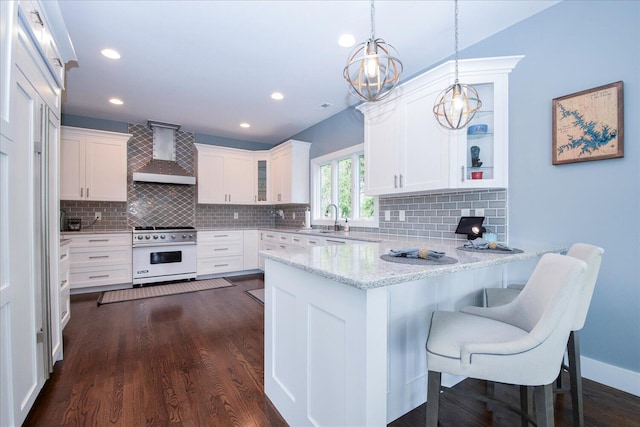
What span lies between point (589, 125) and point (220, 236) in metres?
4.81

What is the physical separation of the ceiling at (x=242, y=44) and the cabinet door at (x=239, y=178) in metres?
1.38

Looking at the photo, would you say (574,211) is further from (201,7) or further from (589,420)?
(201,7)

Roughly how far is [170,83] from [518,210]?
3.80m

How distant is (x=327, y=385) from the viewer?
125 cm

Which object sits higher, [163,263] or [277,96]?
[277,96]

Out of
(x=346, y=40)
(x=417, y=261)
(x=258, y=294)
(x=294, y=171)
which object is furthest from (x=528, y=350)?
(x=294, y=171)

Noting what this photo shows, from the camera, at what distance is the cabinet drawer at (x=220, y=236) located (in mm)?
4899

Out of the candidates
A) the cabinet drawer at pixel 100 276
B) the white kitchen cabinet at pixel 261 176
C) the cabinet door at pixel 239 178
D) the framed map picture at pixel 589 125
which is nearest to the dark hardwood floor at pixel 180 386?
the cabinet drawer at pixel 100 276

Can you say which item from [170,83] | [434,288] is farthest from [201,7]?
[434,288]

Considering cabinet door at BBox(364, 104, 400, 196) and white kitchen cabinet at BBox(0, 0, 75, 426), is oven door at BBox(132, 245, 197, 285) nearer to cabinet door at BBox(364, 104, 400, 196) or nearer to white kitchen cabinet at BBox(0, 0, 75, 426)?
white kitchen cabinet at BBox(0, 0, 75, 426)

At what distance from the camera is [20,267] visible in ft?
4.76

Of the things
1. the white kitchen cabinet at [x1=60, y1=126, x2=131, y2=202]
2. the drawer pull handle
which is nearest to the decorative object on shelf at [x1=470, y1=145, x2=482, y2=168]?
the drawer pull handle

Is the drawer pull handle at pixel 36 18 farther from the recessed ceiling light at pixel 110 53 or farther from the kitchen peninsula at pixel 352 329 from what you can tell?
the kitchen peninsula at pixel 352 329

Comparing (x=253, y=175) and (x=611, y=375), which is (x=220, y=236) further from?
(x=611, y=375)
